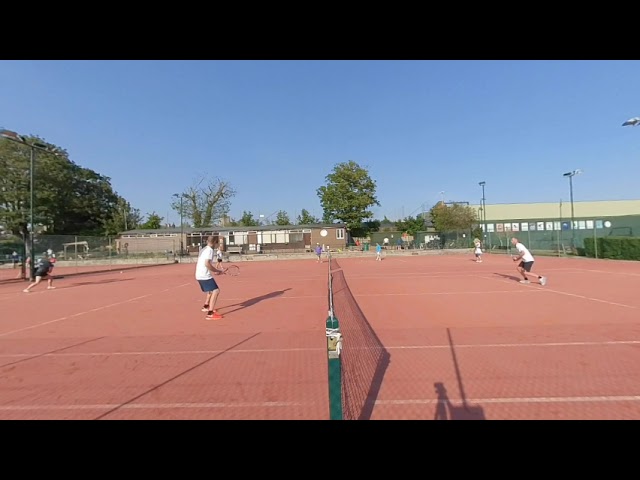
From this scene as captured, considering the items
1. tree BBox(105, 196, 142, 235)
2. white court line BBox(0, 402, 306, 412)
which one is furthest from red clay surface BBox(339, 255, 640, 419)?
tree BBox(105, 196, 142, 235)

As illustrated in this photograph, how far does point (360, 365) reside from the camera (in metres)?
5.21

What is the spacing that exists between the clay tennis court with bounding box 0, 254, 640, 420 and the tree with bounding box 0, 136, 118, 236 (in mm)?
40831

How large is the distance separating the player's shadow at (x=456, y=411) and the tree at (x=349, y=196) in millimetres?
52887

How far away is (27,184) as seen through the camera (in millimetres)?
50500

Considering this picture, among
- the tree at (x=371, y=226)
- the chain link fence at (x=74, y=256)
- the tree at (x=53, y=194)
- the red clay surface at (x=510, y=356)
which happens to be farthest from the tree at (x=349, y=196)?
the red clay surface at (x=510, y=356)

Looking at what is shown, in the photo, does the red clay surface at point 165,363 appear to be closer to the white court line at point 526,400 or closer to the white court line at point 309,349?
the white court line at point 309,349

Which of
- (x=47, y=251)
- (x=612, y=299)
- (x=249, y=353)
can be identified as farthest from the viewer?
(x=47, y=251)

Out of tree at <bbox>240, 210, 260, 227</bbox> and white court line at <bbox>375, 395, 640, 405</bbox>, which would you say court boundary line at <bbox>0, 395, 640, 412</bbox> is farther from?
tree at <bbox>240, 210, 260, 227</bbox>

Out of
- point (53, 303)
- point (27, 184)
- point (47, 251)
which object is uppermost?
point (27, 184)

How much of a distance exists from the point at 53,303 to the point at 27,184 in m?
49.8

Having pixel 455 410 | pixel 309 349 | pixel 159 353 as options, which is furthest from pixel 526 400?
pixel 159 353
